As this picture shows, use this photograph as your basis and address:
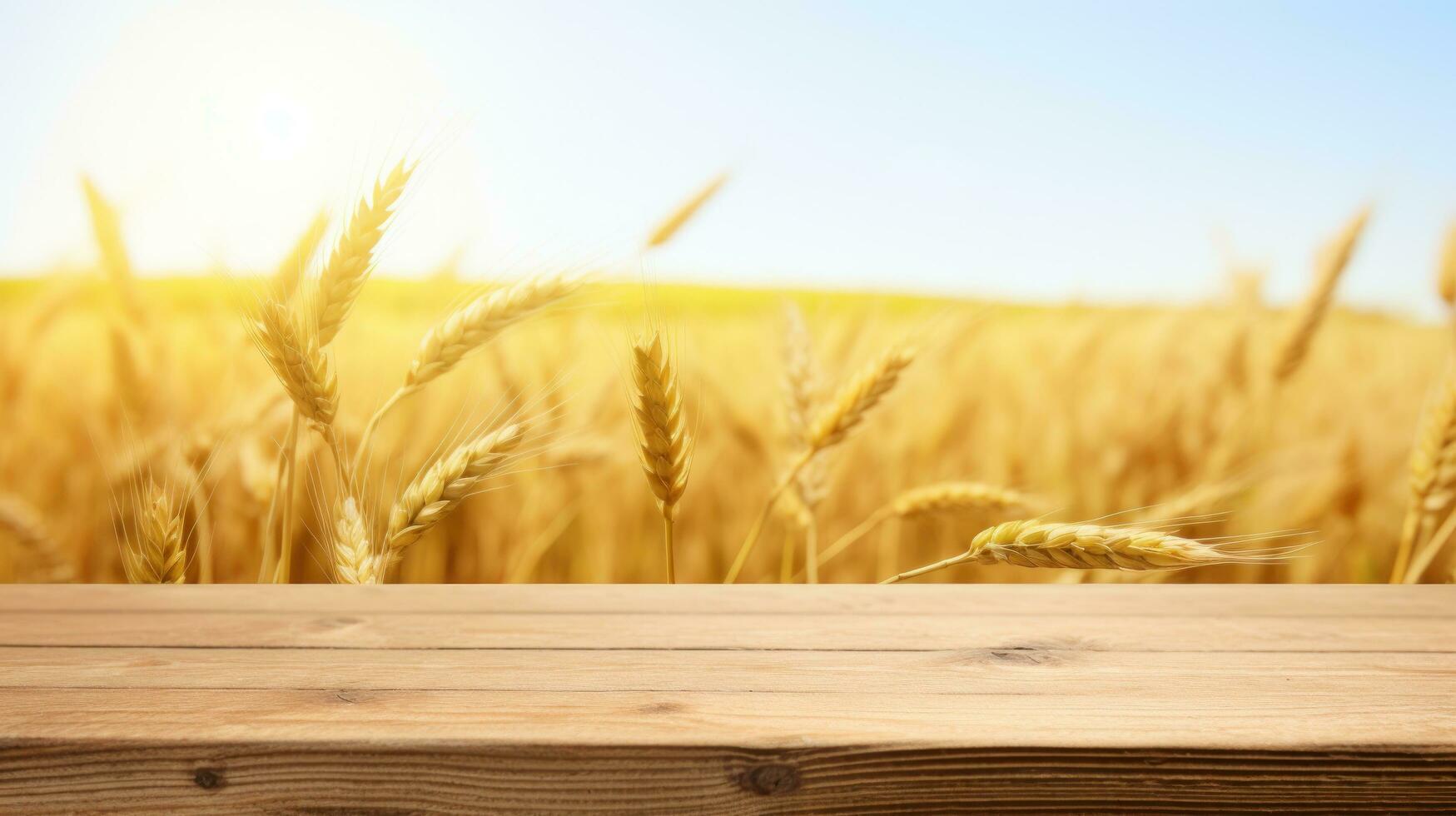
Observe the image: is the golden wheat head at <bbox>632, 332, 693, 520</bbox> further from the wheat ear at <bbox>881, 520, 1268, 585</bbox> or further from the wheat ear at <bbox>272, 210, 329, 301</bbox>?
the wheat ear at <bbox>272, 210, 329, 301</bbox>

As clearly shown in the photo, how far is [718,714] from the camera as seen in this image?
490 mm

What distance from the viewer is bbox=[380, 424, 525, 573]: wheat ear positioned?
70 centimetres

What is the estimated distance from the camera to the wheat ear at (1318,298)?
132cm

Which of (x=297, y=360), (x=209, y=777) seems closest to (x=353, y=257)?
(x=297, y=360)

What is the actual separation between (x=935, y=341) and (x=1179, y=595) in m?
0.42

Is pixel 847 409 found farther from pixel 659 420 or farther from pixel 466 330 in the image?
pixel 466 330

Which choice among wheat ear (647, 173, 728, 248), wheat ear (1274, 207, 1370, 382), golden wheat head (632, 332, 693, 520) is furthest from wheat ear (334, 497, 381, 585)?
wheat ear (1274, 207, 1370, 382)

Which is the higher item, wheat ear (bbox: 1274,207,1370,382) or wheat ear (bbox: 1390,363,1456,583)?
wheat ear (bbox: 1274,207,1370,382)

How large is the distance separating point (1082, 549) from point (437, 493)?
47 centimetres

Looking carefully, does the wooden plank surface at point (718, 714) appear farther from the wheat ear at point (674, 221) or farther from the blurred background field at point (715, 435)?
the wheat ear at point (674, 221)

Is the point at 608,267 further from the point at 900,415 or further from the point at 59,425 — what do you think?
the point at 59,425

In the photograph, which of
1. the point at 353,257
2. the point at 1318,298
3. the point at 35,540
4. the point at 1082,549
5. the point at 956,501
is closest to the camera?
the point at 1082,549

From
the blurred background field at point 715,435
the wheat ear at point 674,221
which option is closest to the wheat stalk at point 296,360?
the blurred background field at point 715,435

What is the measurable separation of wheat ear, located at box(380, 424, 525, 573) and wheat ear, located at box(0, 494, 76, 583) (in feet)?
2.30
